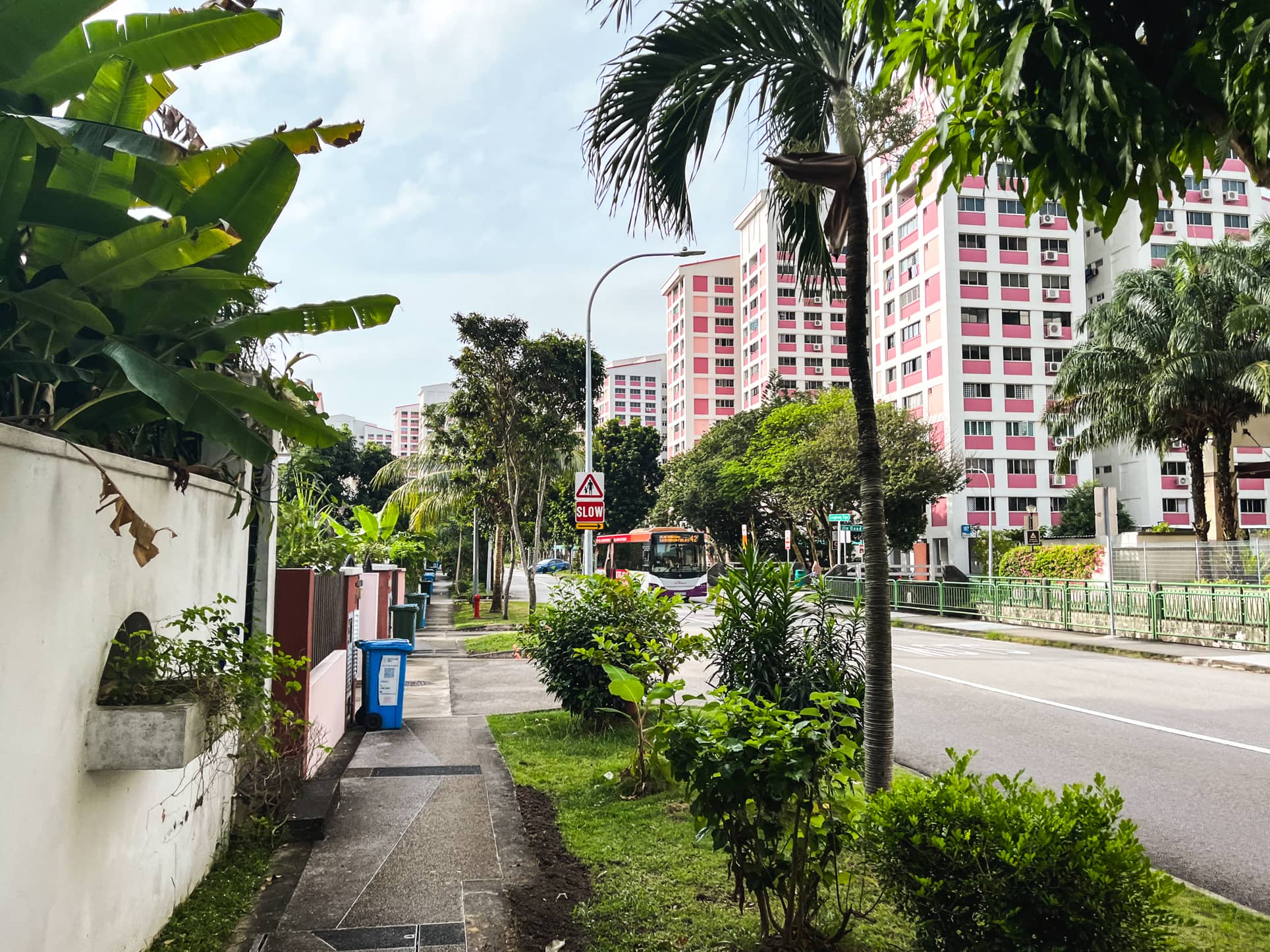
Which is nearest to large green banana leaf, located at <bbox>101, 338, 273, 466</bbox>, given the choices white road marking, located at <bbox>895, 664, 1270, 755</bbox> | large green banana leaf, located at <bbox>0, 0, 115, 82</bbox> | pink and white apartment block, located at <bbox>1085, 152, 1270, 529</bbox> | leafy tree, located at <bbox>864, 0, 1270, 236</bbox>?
large green banana leaf, located at <bbox>0, 0, 115, 82</bbox>

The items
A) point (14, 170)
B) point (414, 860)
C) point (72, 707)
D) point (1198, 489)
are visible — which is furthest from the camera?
point (1198, 489)

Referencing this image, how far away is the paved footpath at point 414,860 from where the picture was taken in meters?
4.65

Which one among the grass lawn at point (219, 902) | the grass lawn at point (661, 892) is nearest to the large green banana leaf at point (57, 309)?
the grass lawn at point (219, 902)

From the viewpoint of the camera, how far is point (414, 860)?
585cm

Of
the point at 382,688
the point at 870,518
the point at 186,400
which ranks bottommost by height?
the point at 382,688

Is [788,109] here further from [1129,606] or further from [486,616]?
[486,616]

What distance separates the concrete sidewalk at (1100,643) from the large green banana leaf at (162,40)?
16174 mm

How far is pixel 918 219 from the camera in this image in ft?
202

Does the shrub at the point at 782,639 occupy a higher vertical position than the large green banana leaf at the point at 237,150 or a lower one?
lower

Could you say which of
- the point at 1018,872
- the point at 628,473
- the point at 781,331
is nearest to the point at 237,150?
the point at 1018,872

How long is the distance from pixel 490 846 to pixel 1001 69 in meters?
5.30

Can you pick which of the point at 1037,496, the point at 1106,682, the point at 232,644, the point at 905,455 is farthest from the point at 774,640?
the point at 1037,496

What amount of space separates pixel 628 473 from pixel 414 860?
6521 cm

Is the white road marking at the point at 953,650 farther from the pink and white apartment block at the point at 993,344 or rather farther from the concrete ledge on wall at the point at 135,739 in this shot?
the pink and white apartment block at the point at 993,344
